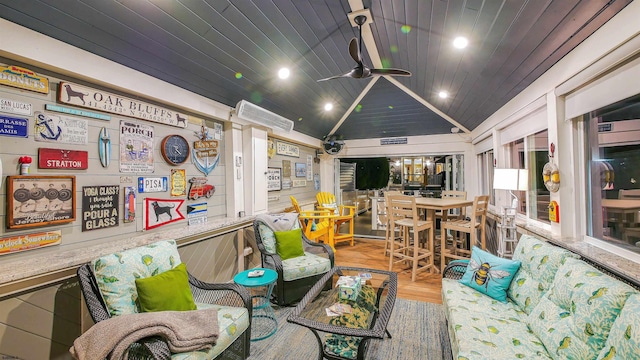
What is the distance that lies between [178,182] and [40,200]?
115 centimetres

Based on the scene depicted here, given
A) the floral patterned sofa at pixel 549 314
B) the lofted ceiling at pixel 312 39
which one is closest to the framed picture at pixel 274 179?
the lofted ceiling at pixel 312 39

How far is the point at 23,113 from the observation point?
70.2 inches

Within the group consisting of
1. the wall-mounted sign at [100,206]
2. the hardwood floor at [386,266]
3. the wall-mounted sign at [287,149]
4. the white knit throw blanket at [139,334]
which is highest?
the wall-mounted sign at [287,149]

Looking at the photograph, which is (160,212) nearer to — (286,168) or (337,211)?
(286,168)

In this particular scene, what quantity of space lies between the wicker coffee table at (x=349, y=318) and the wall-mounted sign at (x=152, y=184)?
179 cm

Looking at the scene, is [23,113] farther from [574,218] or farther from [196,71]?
[574,218]

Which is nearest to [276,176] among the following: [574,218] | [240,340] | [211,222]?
[211,222]

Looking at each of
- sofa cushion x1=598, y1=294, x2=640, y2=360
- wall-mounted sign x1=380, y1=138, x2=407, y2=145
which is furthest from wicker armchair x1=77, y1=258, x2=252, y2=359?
wall-mounted sign x1=380, y1=138, x2=407, y2=145

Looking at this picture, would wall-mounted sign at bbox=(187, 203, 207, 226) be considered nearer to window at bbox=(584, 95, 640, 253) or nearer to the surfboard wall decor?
the surfboard wall decor

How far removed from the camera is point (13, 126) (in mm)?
1734

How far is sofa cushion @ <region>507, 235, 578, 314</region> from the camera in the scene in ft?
6.01

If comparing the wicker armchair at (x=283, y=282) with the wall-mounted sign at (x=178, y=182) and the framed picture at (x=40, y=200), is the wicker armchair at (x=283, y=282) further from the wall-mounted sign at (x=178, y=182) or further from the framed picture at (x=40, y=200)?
the framed picture at (x=40, y=200)

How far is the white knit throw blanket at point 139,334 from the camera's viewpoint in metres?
1.38

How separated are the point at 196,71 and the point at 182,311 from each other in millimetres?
2155
